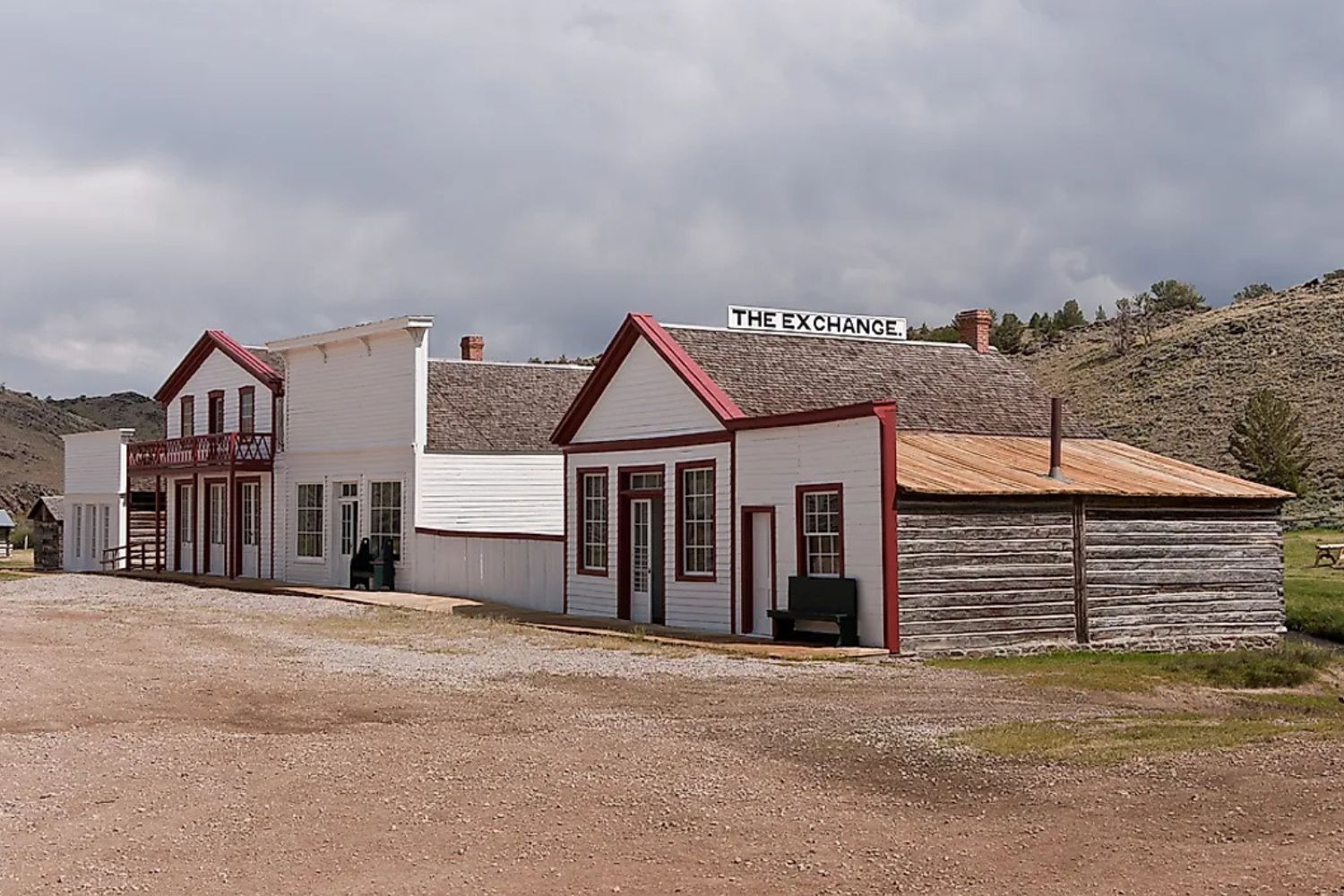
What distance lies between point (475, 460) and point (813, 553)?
47.8ft

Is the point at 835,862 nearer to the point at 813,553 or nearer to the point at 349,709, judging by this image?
the point at 349,709

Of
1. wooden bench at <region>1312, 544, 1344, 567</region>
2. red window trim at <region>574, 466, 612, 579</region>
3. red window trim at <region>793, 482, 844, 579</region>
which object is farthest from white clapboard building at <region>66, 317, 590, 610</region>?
wooden bench at <region>1312, 544, 1344, 567</region>

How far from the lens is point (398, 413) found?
34.8m

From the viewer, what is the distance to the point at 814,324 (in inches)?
1093

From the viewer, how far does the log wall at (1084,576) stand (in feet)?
67.3

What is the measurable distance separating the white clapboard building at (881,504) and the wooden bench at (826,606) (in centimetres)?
4

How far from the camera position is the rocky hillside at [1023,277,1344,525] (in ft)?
193

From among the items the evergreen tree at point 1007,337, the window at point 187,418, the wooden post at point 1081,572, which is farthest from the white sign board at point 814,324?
the evergreen tree at point 1007,337

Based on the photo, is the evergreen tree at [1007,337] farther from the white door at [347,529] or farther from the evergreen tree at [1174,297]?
the white door at [347,529]

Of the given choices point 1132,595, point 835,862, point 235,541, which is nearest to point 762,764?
point 835,862

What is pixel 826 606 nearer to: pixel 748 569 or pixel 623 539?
pixel 748 569

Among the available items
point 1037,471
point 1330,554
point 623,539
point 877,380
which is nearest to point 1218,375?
point 1330,554

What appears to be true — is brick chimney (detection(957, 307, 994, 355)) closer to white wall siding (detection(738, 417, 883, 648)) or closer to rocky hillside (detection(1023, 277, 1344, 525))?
white wall siding (detection(738, 417, 883, 648))

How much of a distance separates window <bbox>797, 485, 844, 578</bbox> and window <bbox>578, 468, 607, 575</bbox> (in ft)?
18.5
